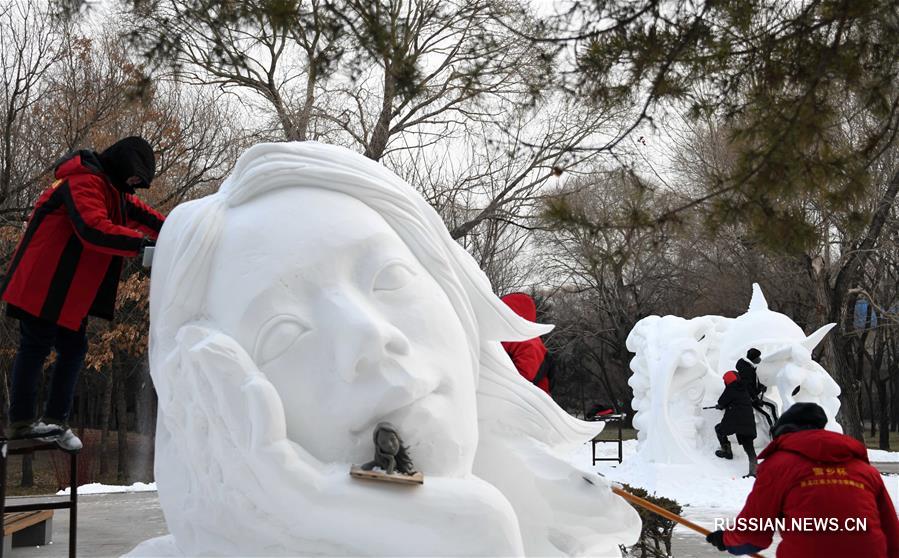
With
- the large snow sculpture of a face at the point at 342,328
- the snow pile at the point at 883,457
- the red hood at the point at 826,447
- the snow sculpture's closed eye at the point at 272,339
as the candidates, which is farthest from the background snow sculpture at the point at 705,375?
the snow sculpture's closed eye at the point at 272,339

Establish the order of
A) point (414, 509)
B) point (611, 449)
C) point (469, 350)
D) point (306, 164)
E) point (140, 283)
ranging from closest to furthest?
point (414, 509) → point (306, 164) → point (469, 350) → point (140, 283) → point (611, 449)

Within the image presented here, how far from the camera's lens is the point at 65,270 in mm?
3652

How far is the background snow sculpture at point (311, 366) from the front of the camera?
2.44 m

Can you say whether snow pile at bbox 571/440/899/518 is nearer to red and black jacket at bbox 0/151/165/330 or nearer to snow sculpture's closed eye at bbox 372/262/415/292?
red and black jacket at bbox 0/151/165/330

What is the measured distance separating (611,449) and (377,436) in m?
16.7

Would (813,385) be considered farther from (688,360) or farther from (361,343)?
(361,343)

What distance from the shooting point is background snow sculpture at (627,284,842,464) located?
11.6 metres

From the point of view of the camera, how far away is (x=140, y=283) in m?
12.7

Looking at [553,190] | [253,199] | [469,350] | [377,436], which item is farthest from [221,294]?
[553,190]

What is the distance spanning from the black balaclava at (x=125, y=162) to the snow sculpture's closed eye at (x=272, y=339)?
1510 millimetres

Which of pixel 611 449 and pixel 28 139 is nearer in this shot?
pixel 28 139

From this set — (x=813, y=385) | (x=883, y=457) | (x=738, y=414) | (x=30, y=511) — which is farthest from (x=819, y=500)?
(x=883, y=457)

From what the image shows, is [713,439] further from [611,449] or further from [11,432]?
[11,432]

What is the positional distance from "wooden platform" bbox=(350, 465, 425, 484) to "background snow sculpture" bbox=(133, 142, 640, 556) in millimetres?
28
